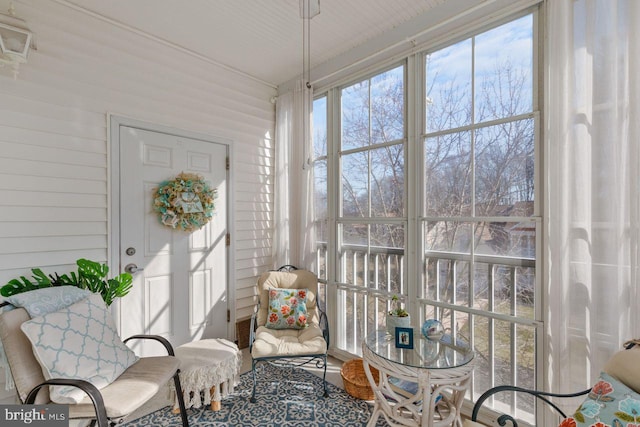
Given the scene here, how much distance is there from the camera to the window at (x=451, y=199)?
1.96 metres

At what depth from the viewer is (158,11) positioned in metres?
2.35

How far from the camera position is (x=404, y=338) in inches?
71.0

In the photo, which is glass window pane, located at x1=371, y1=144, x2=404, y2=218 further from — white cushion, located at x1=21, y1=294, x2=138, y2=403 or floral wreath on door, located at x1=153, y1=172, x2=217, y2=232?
white cushion, located at x1=21, y1=294, x2=138, y2=403

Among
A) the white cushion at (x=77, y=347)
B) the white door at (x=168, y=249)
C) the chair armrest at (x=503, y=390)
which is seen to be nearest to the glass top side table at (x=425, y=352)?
the chair armrest at (x=503, y=390)

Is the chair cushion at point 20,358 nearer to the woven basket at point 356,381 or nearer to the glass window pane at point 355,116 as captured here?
the woven basket at point 356,381

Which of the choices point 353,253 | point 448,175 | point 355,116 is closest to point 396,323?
point 353,253

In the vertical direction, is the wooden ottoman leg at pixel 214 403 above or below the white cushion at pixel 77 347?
below

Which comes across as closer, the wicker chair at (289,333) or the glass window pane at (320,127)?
the wicker chair at (289,333)

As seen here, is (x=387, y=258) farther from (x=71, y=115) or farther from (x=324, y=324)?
(x=71, y=115)

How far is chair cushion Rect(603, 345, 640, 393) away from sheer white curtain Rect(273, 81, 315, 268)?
2.23 m

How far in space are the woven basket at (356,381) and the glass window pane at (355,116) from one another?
6.20 ft

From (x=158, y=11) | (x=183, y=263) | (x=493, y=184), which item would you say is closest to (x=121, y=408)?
(x=183, y=263)

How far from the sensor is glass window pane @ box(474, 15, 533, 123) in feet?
6.38

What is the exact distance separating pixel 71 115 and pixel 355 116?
222 centimetres
